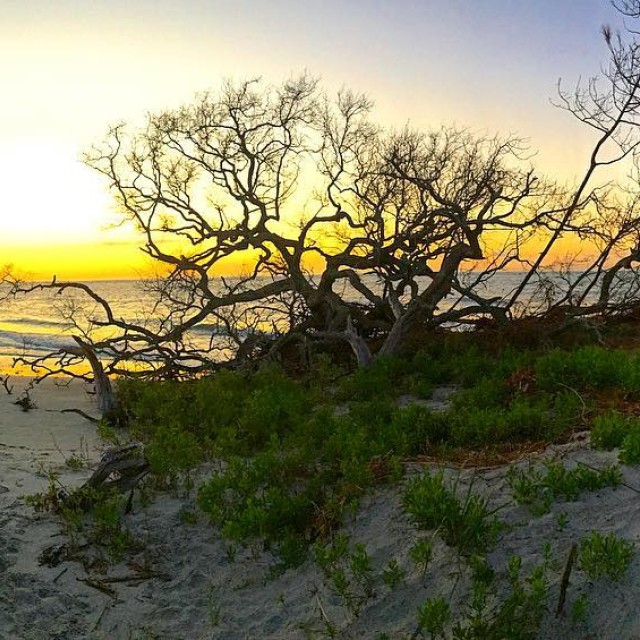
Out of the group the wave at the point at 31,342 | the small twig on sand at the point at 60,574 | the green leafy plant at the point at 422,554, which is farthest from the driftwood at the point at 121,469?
the wave at the point at 31,342

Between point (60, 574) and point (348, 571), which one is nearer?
point (348, 571)

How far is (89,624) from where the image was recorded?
14.9 ft

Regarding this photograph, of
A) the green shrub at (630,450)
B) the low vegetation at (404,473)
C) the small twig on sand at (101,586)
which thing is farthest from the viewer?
the green shrub at (630,450)

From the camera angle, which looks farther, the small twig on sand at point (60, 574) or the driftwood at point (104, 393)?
the driftwood at point (104, 393)

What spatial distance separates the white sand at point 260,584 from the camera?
13.9 ft

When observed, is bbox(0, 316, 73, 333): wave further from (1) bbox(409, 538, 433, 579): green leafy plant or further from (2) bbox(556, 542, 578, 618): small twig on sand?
(2) bbox(556, 542, 578, 618): small twig on sand

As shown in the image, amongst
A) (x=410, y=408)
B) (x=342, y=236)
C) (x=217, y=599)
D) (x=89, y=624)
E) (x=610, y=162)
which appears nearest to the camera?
(x=89, y=624)

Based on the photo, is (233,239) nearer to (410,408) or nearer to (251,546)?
(410,408)

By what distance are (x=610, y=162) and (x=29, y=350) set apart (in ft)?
74.4

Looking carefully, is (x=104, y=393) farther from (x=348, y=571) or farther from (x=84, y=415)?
(x=348, y=571)

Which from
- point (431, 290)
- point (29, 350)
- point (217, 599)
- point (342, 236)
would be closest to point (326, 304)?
point (342, 236)

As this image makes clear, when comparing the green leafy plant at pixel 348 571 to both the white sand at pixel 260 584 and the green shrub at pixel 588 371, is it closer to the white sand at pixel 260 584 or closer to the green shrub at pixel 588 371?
the white sand at pixel 260 584

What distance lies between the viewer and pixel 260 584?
4961 mm

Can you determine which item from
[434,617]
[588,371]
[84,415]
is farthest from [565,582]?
[84,415]
